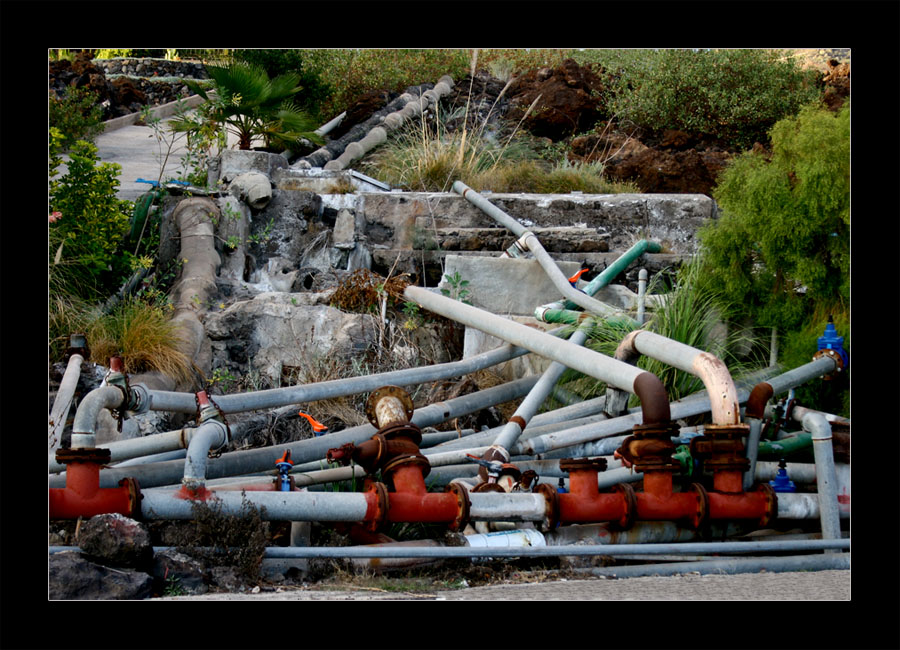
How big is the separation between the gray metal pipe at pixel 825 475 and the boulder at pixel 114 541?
3005 mm

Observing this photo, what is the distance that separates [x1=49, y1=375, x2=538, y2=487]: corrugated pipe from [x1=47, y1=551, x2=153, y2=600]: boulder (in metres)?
0.73

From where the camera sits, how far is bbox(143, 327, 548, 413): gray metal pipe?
4273 millimetres

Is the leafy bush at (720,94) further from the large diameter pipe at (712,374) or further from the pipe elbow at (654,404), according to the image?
the pipe elbow at (654,404)

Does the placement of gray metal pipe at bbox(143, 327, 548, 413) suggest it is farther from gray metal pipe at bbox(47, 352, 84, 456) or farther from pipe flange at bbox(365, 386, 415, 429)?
gray metal pipe at bbox(47, 352, 84, 456)

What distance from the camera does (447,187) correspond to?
8.30 m

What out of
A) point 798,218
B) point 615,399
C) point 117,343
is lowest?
point 615,399

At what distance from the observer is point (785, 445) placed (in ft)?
15.5

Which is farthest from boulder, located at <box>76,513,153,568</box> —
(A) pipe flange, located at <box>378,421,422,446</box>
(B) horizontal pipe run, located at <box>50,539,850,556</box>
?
(A) pipe flange, located at <box>378,421,422,446</box>

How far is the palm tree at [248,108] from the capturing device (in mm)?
8078

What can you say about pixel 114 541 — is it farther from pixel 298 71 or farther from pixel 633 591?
pixel 298 71
